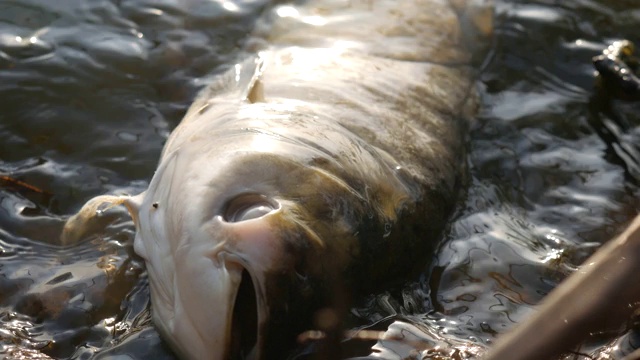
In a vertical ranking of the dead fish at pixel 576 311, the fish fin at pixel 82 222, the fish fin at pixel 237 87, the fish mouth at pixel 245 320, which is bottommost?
the fish fin at pixel 82 222

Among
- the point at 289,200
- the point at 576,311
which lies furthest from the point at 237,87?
the point at 576,311

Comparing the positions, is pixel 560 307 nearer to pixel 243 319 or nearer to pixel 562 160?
pixel 243 319

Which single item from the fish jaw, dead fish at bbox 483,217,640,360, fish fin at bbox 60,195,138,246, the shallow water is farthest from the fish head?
dead fish at bbox 483,217,640,360

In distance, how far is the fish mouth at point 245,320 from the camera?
8.40ft

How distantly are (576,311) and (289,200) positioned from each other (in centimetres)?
111

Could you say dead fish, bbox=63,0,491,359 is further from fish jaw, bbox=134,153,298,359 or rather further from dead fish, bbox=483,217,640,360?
dead fish, bbox=483,217,640,360

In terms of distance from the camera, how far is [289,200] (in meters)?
2.71

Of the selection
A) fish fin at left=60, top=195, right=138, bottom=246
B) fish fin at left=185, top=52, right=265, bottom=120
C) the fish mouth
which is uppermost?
fish fin at left=185, top=52, right=265, bottom=120

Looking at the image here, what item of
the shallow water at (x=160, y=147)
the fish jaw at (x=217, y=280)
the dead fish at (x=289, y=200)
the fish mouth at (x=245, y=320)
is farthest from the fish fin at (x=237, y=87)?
the fish mouth at (x=245, y=320)

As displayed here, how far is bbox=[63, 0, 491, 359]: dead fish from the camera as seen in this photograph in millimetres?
2535

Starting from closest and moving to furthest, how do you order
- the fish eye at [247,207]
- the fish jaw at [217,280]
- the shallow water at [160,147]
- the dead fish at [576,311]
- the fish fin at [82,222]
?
the dead fish at [576,311] < the fish jaw at [217,280] < the fish eye at [247,207] < the shallow water at [160,147] < the fish fin at [82,222]

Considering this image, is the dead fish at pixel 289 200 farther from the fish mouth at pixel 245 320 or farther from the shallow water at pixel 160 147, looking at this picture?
the shallow water at pixel 160 147

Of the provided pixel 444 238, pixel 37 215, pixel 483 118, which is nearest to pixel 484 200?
pixel 444 238

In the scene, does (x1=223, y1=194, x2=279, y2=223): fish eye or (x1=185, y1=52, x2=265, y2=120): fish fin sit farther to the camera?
(x1=185, y1=52, x2=265, y2=120): fish fin
